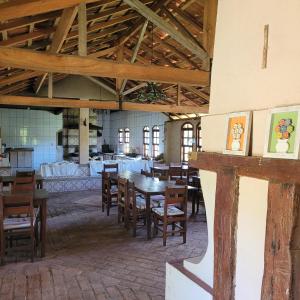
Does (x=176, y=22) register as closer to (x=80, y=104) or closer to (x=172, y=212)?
(x=172, y=212)

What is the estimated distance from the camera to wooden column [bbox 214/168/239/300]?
1687 mm

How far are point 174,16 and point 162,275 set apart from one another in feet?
14.5

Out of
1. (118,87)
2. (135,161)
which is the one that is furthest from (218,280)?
(135,161)

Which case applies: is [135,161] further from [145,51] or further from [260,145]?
[260,145]

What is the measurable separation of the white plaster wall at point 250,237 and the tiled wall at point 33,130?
1133 centimetres

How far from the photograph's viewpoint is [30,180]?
17.2ft

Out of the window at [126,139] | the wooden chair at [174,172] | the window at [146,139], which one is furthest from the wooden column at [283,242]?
the window at [126,139]

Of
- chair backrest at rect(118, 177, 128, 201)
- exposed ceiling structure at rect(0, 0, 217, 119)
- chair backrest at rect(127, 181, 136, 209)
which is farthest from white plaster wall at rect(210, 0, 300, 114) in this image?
chair backrest at rect(118, 177, 128, 201)

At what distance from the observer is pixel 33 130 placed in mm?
11875

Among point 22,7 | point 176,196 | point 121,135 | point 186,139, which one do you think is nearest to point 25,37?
point 22,7

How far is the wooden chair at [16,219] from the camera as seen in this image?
142 inches

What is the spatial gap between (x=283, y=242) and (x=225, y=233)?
41 cm

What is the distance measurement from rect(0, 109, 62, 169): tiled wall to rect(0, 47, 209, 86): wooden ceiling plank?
849 centimetres

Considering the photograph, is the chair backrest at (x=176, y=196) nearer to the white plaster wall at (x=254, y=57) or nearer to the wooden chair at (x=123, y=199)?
the wooden chair at (x=123, y=199)
